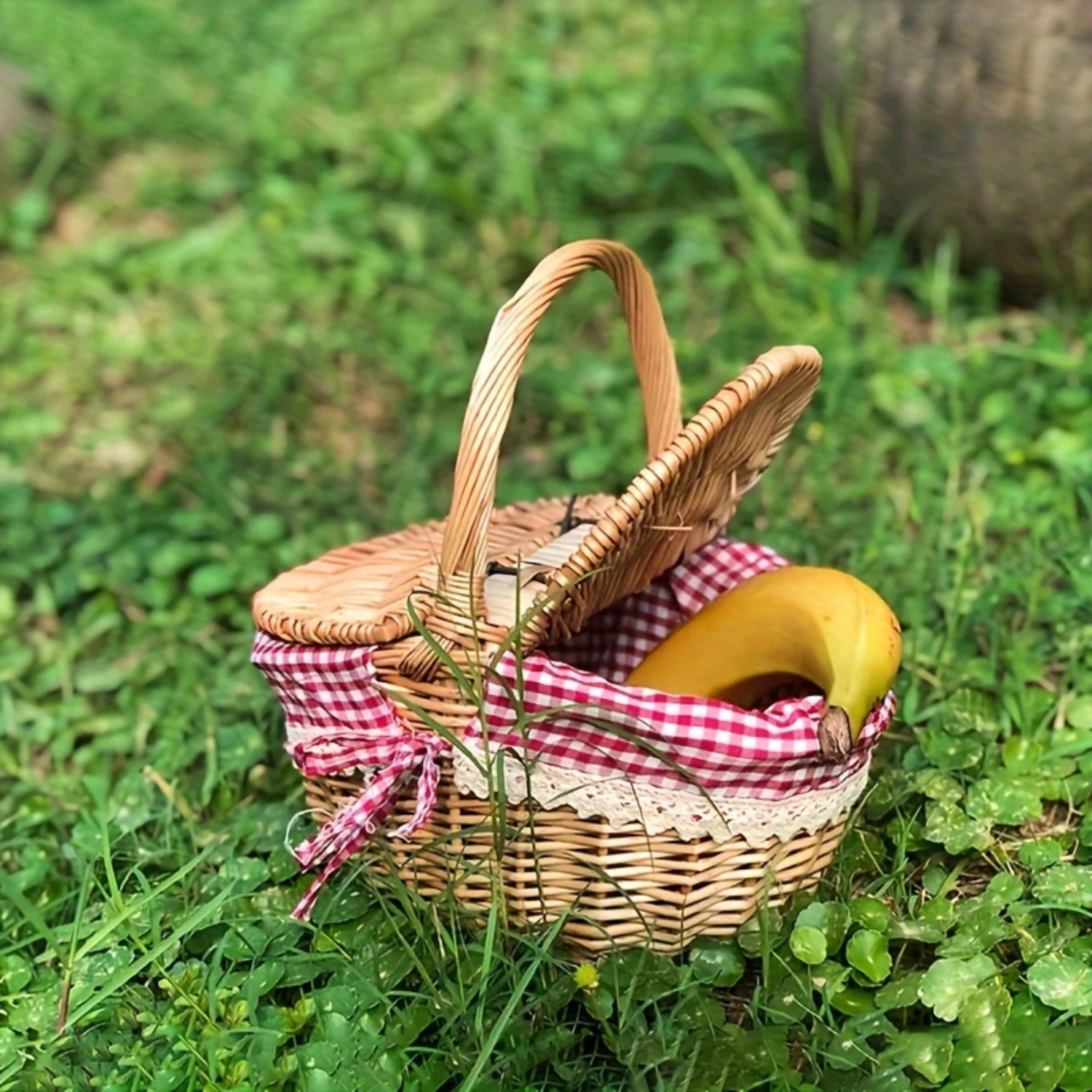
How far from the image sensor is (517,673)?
4.72 feet

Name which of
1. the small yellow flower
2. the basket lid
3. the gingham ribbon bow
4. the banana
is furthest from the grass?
the basket lid

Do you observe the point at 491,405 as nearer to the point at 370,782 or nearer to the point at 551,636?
the point at 551,636

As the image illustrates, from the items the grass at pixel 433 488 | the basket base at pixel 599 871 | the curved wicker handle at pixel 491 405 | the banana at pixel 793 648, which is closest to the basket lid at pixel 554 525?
the curved wicker handle at pixel 491 405

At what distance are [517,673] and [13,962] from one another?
0.90m

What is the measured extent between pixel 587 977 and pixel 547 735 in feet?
1.02

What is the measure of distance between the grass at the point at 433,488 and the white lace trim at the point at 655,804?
0.16 metres

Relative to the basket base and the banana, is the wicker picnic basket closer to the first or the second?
the basket base

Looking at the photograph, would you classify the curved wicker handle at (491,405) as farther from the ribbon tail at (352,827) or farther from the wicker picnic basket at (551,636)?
the ribbon tail at (352,827)

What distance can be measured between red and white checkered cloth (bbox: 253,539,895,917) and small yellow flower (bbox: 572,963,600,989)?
244 millimetres

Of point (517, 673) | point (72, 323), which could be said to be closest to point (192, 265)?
point (72, 323)

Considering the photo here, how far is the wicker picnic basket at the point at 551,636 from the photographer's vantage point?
1.49 meters

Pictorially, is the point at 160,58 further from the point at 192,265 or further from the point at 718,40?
the point at 718,40

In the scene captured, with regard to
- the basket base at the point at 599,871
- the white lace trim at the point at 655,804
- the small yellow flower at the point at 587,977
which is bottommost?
the small yellow flower at the point at 587,977

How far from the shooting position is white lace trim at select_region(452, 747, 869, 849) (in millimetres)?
1502
